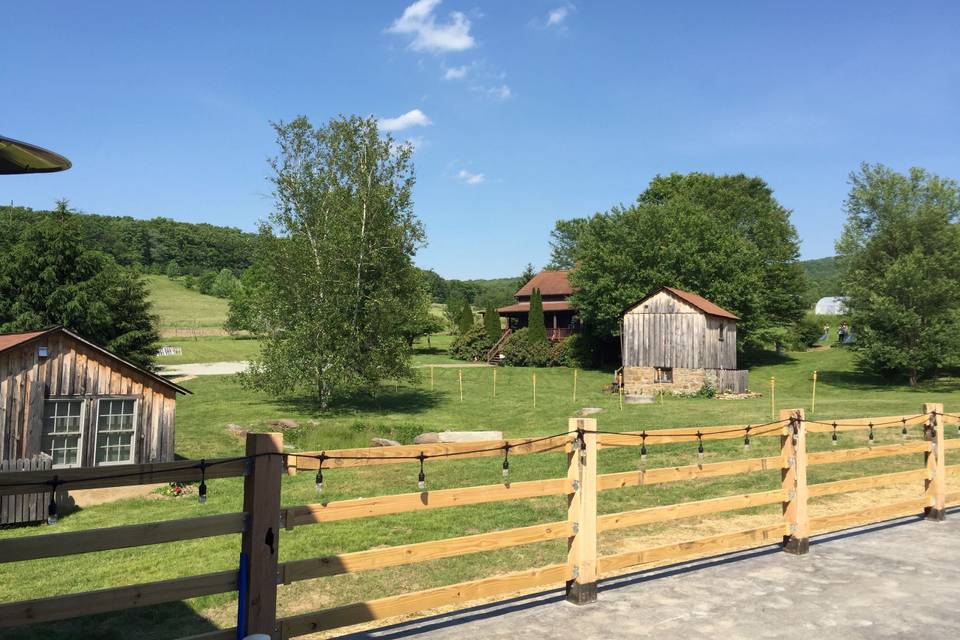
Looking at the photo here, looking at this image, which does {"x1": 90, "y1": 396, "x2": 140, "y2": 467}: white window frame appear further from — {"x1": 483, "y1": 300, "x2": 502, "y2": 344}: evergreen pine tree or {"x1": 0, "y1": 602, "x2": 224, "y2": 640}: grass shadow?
{"x1": 483, "y1": 300, "x2": 502, "y2": 344}: evergreen pine tree

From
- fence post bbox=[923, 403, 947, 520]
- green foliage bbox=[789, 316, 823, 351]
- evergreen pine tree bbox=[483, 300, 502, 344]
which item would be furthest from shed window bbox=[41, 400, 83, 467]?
green foliage bbox=[789, 316, 823, 351]

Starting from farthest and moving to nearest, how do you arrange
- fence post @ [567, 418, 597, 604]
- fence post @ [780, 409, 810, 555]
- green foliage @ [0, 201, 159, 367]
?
1. green foliage @ [0, 201, 159, 367]
2. fence post @ [780, 409, 810, 555]
3. fence post @ [567, 418, 597, 604]

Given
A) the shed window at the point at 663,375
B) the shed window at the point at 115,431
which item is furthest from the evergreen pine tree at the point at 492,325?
the shed window at the point at 115,431

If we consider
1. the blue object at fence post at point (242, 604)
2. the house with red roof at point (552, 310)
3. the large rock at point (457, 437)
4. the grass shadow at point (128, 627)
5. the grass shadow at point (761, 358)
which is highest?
the house with red roof at point (552, 310)

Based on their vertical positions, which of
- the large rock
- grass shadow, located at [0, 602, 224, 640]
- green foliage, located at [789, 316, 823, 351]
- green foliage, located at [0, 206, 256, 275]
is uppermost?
green foliage, located at [0, 206, 256, 275]

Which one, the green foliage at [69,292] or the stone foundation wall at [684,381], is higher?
the green foliage at [69,292]

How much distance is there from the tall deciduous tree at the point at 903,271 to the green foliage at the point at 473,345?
27.9m

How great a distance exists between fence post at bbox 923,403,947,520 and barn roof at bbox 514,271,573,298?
5111 cm

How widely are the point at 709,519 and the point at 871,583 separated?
4.68 meters

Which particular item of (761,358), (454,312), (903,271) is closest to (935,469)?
(903,271)

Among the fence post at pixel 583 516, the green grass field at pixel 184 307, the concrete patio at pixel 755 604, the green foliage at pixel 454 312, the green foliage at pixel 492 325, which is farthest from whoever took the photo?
the green grass field at pixel 184 307

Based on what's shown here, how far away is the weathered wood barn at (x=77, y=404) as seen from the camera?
48.4 ft

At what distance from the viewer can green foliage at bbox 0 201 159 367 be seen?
114ft

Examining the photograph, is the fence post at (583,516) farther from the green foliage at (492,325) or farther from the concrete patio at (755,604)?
the green foliage at (492,325)
